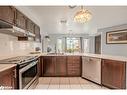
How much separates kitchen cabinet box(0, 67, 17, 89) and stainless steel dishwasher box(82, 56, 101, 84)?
8.55ft

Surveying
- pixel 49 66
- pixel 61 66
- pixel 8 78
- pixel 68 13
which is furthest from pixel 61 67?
pixel 8 78

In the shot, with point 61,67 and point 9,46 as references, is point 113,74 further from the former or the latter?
point 9,46

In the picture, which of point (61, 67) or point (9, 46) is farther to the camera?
point (61, 67)

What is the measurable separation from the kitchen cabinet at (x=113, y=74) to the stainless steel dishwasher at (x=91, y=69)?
260mm

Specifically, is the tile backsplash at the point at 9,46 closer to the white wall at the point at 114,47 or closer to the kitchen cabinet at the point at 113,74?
the kitchen cabinet at the point at 113,74

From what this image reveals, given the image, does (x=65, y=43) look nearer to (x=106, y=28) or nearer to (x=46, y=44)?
(x=46, y=44)

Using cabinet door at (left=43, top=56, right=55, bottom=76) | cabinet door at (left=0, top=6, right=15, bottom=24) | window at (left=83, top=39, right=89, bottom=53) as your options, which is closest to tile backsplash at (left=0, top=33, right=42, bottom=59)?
cabinet door at (left=0, top=6, right=15, bottom=24)

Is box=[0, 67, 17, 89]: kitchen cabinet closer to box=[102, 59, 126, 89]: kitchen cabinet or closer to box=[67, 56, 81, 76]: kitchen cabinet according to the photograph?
box=[102, 59, 126, 89]: kitchen cabinet

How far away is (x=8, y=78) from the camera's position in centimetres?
234

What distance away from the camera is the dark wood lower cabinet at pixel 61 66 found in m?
5.63

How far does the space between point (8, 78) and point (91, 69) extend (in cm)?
306
